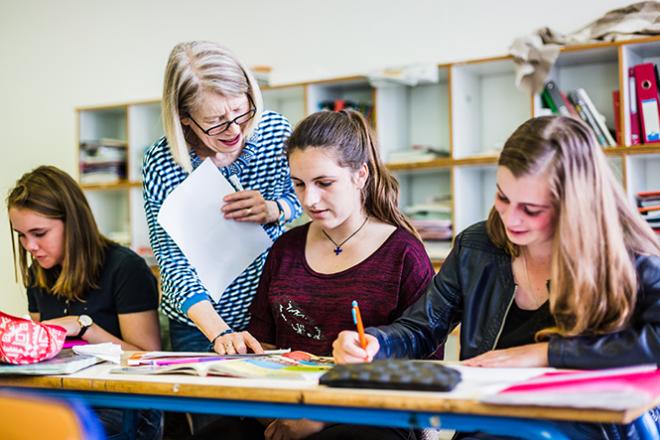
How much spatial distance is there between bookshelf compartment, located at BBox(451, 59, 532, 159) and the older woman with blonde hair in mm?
1825

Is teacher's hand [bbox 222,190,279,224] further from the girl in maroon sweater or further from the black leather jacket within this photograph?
the black leather jacket

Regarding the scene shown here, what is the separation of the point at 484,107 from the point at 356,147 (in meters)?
2.31

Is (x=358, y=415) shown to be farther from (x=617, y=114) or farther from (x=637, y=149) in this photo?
(x=617, y=114)

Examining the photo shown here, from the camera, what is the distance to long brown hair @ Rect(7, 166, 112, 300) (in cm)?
230

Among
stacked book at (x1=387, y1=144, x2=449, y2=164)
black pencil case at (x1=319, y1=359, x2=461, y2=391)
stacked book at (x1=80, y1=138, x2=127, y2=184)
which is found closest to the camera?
black pencil case at (x1=319, y1=359, x2=461, y2=391)

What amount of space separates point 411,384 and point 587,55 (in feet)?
8.96

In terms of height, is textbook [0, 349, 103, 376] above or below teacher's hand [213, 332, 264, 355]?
below

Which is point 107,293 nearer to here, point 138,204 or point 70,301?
point 70,301

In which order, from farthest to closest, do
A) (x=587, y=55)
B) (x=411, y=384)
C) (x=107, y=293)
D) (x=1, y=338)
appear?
1. (x=587, y=55)
2. (x=107, y=293)
3. (x=1, y=338)
4. (x=411, y=384)

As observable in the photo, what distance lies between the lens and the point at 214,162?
2133 mm

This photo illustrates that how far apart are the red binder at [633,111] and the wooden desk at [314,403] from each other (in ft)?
7.52

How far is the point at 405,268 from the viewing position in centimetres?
181

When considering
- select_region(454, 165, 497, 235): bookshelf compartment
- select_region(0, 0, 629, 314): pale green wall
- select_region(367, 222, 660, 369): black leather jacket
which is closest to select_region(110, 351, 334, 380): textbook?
select_region(367, 222, 660, 369): black leather jacket

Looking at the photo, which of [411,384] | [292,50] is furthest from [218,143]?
[292,50]
